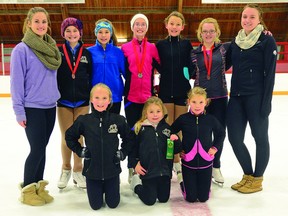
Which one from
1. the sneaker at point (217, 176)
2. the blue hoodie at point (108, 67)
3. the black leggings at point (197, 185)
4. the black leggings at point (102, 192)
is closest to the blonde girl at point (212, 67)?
the sneaker at point (217, 176)

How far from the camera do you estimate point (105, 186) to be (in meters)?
2.40

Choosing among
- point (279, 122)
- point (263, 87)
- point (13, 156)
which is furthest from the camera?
point (279, 122)

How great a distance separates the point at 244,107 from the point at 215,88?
27 centimetres

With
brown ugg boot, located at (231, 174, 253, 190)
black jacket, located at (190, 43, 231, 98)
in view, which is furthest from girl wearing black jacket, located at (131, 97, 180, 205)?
brown ugg boot, located at (231, 174, 253, 190)

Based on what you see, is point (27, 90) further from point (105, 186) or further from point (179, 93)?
point (179, 93)

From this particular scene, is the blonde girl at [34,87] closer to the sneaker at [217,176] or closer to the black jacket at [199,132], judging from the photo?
the black jacket at [199,132]

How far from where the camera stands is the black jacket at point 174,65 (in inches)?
112

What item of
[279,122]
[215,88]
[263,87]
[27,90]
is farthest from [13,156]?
[279,122]

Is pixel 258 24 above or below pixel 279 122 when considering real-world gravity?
above

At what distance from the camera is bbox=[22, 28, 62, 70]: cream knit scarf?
7.56 feet

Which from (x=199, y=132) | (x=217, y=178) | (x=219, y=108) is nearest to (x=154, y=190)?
(x=199, y=132)

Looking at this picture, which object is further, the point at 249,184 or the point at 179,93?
the point at 179,93

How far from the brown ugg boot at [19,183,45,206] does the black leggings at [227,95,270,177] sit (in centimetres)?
155

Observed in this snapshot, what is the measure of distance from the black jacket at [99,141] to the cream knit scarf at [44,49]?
1.43 feet
